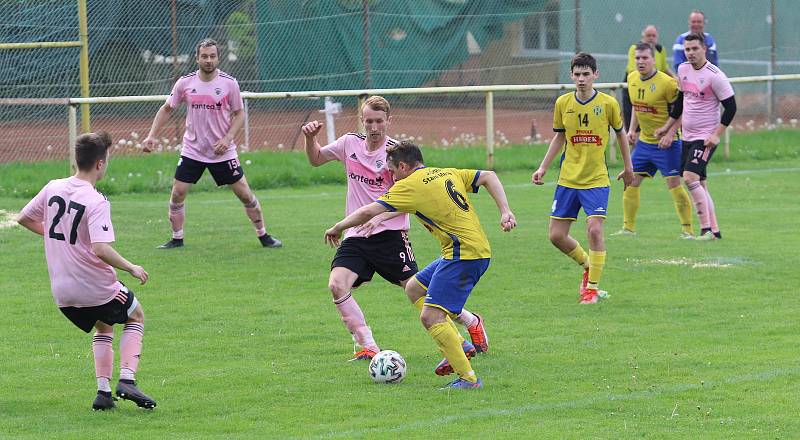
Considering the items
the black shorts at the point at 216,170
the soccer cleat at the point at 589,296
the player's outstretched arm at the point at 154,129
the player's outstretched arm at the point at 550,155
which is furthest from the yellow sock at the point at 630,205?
the player's outstretched arm at the point at 154,129

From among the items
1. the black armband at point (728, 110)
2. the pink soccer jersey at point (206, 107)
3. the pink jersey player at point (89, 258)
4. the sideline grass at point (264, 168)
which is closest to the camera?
the pink jersey player at point (89, 258)

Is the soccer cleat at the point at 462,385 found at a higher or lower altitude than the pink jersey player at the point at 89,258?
lower

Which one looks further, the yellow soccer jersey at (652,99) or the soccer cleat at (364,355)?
the yellow soccer jersey at (652,99)

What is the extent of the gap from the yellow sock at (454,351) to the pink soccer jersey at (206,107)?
5.85 m

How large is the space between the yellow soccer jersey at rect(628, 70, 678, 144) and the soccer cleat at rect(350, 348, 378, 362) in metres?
6.12

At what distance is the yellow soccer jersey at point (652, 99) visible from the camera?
1345 centimetres

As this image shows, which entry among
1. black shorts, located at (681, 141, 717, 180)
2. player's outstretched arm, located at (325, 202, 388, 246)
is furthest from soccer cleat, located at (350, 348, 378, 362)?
black shorts, located at (681, 141, 717, 180)

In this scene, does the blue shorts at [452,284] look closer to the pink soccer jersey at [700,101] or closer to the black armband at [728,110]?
the black armband at [728,110]

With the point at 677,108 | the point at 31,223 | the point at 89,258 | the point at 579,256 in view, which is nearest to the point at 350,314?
the point at 89,258

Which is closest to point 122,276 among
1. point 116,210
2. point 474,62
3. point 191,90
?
point 191,90

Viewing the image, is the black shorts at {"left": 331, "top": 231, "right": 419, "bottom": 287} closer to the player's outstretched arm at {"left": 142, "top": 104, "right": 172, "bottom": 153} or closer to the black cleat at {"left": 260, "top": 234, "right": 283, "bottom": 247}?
the player's outstretched arm at {"left": 142, "top": 104, "right": 172, "bottom": 153}

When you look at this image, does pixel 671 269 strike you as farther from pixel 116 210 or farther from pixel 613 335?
pixel 116 210

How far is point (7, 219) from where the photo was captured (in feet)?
48.6

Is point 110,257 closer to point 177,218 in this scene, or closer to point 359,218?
point 359,218
